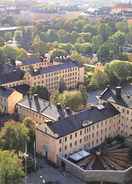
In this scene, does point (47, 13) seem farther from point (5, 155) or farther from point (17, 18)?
point (5, 155)

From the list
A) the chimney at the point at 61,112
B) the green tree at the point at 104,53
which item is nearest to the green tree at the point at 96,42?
the green tree at the point at 104,53

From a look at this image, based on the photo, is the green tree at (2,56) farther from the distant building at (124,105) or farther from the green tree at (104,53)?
the distant building at (124,105)

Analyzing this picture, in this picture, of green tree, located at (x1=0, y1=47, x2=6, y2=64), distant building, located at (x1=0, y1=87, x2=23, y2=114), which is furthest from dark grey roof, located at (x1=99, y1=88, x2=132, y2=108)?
green tree, located at (x1=0, y1=47, x2=6, y2=64)

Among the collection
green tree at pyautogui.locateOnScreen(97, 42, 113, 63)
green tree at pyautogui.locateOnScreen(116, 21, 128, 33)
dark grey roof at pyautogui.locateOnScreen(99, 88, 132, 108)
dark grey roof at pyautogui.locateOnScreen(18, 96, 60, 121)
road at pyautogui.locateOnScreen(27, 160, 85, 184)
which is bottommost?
road at pyautogui.locateOnScreen(27, 160, 85, 184)

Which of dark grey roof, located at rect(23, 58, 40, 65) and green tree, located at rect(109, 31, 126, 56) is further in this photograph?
green tree, located at rect(109, 31, 126, 56)

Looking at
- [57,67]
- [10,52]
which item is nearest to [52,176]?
[57,67]

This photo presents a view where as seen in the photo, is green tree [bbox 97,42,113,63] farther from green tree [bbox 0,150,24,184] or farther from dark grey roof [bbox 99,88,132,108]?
green tree [bbox 0,150,24,184]

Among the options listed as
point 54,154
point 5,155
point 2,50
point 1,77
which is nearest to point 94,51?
point 2,50
